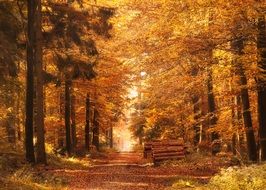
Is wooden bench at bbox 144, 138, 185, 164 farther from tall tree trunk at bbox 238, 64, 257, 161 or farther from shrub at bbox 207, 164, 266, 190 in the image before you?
shrub at bbox 207, 164, 266, 190

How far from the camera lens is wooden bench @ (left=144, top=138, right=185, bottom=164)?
2123 cm

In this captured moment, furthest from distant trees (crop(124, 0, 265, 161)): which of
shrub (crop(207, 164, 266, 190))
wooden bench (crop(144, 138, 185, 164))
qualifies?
shrub (crop(207, 164, 266, 190))

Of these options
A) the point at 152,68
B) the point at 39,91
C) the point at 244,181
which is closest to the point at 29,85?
the point at 39,91

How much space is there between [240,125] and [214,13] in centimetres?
706

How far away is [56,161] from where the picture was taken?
20.1 m

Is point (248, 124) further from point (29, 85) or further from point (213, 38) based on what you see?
point (29, 85)

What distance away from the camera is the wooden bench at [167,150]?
21234mm

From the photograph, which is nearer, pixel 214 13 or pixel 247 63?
pixel 214 13

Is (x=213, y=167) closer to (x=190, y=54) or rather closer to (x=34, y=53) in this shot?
(x=190, y=54)

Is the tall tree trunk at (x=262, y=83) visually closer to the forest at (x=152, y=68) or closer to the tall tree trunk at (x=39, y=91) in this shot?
the forest at (x=152, y=68)

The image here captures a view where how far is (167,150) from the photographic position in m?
21.5

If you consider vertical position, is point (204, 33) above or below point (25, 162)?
above

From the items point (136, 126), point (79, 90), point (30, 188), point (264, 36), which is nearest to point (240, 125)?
point (264, 36)

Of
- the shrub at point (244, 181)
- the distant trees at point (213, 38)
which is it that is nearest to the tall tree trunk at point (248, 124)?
the distant trees at point (213, 38)
